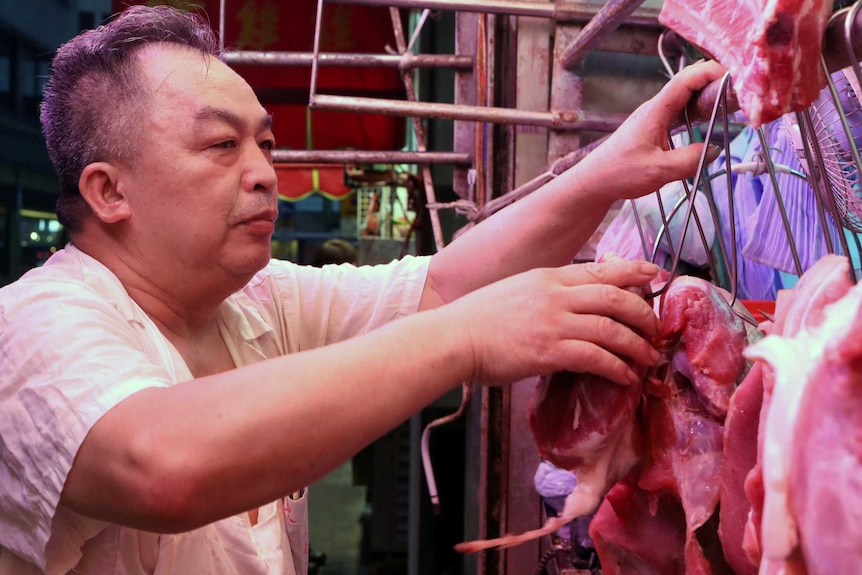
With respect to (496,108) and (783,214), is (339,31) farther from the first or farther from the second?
(783,214)

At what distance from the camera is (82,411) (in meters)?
1.09

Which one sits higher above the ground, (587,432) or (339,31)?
(339,31)

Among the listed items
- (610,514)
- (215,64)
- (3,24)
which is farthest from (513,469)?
(3,24)

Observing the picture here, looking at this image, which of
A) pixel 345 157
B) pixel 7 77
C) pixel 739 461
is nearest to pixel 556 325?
pixel 739 461

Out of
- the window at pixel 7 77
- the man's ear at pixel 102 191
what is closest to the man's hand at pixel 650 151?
the man's ear at pixel 102 191

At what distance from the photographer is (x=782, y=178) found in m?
2.13

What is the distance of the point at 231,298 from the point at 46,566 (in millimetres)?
746

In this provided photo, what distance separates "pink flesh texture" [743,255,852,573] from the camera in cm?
70

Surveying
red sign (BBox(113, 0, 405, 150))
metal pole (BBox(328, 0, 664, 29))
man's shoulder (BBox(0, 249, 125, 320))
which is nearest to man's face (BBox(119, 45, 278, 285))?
man's shoulder (BBox(0, 249, 125, 320))

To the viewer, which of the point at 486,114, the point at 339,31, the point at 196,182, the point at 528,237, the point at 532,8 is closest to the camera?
the point at 196,182

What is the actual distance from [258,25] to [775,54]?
195 inches

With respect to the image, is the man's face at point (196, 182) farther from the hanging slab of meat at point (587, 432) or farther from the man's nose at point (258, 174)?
the hanging slab of meat at point (587, 432)

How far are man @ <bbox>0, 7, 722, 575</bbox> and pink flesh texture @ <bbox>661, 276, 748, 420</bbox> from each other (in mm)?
76

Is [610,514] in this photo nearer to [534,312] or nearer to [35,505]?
[534,312]
